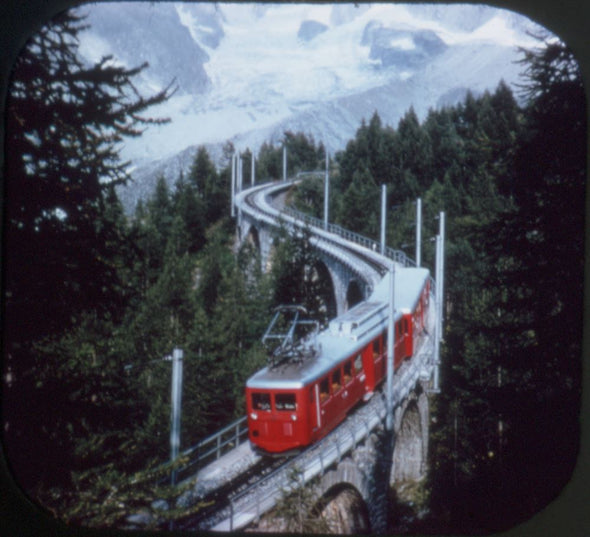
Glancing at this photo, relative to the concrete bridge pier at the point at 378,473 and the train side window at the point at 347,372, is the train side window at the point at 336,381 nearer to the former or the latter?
the train side window at the point at 347,372

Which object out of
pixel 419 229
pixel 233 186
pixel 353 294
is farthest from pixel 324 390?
pixel 233 186

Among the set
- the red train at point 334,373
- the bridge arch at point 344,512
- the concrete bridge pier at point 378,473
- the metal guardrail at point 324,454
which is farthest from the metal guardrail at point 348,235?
the bridge arch at point 344,512

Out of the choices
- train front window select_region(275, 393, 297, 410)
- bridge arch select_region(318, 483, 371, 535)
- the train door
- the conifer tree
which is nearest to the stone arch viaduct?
bridge arch select_region(318, 483, 371, 535)

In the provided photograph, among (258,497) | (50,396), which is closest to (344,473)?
(258,497)

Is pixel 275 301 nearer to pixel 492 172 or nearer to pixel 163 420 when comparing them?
pixel 163 420

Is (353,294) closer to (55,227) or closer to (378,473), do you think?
(378,473)

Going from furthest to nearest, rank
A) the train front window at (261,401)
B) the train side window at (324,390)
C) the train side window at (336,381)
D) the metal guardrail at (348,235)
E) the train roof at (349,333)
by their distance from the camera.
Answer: the train side window at (336,381) → the train side window at (324,390) → the metal guardrail at (348,235) → the train roof at (349,333) → the train front window at (261,401)
